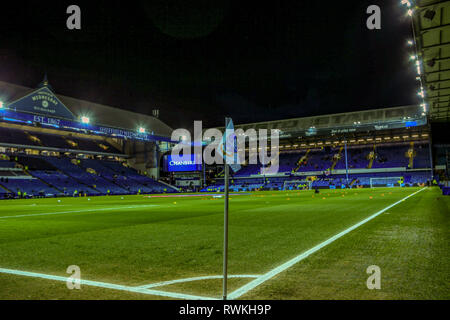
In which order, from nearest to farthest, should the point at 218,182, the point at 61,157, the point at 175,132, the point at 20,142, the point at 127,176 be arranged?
the point at 20,142 → the point at 61,157 → the point at 127,176 → the point at 175,132 → the point at 218,182

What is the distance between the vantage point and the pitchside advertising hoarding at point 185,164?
7119 cm

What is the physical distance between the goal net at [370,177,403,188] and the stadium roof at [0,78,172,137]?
4730cm

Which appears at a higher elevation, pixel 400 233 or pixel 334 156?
pixel 334 156

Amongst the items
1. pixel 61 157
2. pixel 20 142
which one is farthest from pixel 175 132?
pixel 20 142

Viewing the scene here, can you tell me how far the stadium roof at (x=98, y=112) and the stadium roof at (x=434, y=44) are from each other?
1938 inches

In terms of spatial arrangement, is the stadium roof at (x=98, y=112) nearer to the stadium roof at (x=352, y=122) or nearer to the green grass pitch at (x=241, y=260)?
the stadium roof at (x=352, y=122)

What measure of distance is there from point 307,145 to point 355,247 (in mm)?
77931

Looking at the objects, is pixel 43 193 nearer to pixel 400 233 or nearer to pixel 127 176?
pixel 127 176

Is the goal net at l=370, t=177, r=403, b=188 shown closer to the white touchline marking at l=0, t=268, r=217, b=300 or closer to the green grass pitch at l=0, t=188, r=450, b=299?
the green grass pitch at l=0, t=188, r=450, b=299

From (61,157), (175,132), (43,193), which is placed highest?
(175,132)

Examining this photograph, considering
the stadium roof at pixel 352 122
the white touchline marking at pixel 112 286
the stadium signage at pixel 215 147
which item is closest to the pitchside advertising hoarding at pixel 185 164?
the stadium signage at pixel 215 147

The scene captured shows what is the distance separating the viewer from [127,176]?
66000mm

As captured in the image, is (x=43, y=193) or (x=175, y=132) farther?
(x=175, y=132)
